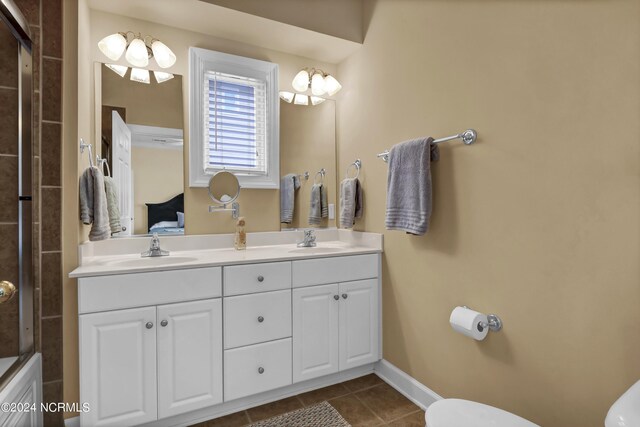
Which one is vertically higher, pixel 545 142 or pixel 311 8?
pixel 311 8

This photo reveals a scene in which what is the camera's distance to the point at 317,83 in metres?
2.41

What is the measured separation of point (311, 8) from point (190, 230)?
1.66 m

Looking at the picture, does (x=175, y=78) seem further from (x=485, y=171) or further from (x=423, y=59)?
(x=485, y=171)

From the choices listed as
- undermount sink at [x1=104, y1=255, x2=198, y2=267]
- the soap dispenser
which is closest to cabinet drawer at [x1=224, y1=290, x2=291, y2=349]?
undermount sink at [x1=104, y1=255, x2=198, y2=267]

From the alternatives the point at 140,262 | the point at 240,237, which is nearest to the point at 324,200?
the point at 240,237

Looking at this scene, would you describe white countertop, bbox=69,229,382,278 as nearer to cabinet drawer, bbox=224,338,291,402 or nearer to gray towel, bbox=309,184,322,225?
gray towel, bbox=309,184,322,225

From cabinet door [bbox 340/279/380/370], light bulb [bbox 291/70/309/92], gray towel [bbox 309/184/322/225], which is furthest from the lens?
gray towel [bbox 309/184/322/225]

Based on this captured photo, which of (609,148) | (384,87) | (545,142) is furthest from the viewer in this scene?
(384,87)

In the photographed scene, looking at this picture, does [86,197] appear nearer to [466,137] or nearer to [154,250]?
[154,250]

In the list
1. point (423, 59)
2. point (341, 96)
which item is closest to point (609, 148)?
point (423, 59)

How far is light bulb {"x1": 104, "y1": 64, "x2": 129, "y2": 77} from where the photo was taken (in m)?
1.91

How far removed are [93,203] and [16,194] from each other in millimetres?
287

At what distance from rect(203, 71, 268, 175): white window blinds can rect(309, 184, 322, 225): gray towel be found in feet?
1.33

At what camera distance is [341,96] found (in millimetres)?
2564
